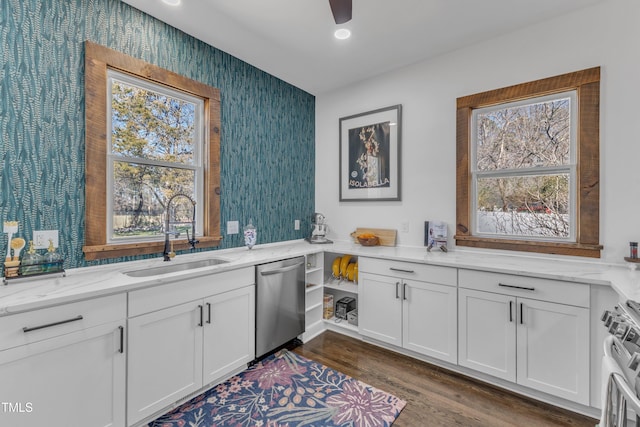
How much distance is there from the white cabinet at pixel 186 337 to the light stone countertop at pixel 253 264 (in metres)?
0.11

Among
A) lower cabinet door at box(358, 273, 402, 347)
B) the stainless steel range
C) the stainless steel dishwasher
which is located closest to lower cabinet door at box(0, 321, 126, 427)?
the stainless steel dishwasher

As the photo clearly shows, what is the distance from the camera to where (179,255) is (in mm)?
2439

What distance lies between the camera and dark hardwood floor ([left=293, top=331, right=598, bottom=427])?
1848 millimetres

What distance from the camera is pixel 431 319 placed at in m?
2.45

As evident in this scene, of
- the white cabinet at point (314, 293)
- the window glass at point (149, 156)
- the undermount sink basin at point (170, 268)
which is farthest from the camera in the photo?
the white cabinet at point (314, 293)

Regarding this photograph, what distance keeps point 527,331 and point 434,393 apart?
0.80 meters

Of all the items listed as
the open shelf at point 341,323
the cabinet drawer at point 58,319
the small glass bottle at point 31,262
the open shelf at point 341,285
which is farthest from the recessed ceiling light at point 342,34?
the open shelf at point 341,323

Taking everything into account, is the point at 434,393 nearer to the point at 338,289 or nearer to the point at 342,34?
the point at 338,289

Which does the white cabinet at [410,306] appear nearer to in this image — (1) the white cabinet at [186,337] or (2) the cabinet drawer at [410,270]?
(2) the cabinet drawer at [410,270]

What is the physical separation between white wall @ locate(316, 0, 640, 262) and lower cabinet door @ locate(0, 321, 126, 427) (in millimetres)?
2609

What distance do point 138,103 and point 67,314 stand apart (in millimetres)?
1618

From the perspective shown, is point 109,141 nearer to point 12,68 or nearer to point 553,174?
point 12,68

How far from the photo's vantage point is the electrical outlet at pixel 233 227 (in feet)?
9.30

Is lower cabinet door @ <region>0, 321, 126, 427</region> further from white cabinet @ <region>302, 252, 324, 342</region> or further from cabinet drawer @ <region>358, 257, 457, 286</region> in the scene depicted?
cabinet drawer @ <region>358, 257, 457, 286</region>
